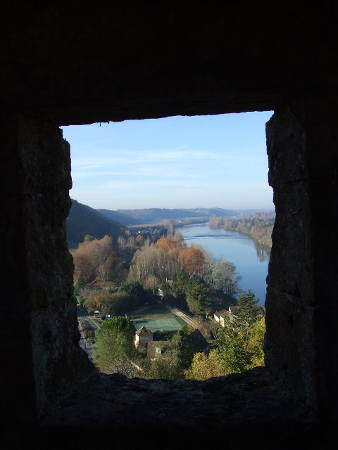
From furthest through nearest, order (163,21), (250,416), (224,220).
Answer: (224,220) < (250,416) < (163,21)

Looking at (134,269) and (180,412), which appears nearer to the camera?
(180,412)

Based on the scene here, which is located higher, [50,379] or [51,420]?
[50,379]

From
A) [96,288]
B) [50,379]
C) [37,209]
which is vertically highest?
[37,209]

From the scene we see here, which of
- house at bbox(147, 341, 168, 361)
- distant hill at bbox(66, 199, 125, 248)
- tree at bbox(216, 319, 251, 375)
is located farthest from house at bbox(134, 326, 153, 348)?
distant hill at bbox(66, 199, 125, 248)

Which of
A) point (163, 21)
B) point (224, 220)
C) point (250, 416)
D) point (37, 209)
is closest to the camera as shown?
point (163, 21)

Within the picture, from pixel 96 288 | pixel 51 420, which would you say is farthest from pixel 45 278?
pixel 96 288

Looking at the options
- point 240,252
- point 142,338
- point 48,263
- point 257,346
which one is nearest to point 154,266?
point 142,338

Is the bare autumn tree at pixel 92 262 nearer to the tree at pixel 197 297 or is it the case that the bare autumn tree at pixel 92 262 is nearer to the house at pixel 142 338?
the tree at pixel 197 297

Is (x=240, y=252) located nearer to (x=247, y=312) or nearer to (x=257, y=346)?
(x=247, y=312)

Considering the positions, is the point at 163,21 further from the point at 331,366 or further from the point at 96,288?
the point at 96,288
